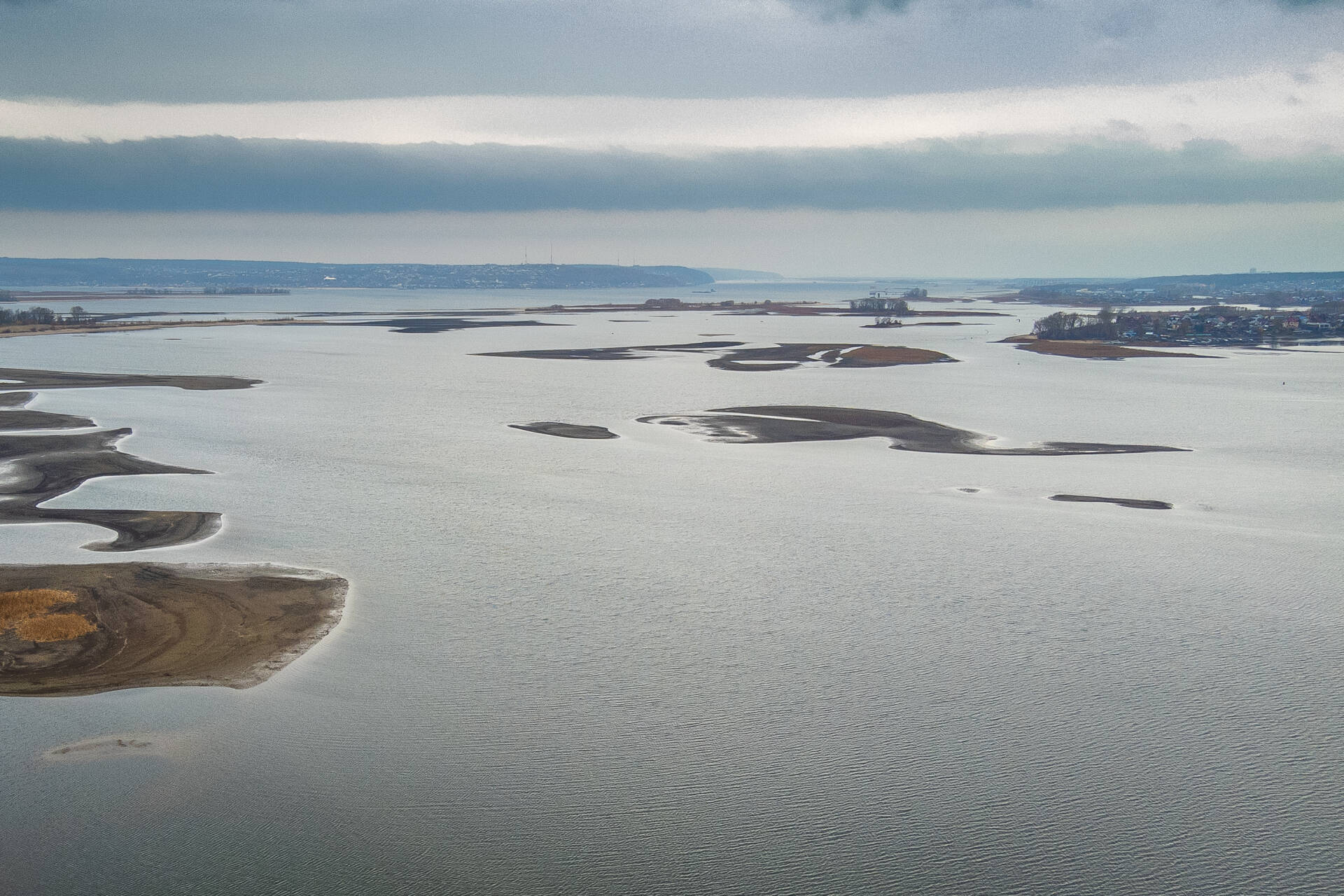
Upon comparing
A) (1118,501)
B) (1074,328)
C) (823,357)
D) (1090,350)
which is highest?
(1074,328)

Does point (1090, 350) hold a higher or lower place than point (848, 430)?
higher

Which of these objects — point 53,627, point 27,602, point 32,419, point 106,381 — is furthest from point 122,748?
point 106,381

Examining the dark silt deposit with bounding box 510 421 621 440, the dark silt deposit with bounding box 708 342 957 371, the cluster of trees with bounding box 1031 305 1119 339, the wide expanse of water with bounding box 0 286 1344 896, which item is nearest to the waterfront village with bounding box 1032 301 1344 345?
the cluster of trees with bounding box 1031 305 1119 339

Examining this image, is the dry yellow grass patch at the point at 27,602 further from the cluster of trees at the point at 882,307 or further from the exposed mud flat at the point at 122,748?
the cluster of trees at the point at 882,307

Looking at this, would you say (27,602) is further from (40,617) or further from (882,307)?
(882,307)

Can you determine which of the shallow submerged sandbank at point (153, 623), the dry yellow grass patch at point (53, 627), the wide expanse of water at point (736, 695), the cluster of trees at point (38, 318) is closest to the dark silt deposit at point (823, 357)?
the wide expanse of water at point (736, 695)

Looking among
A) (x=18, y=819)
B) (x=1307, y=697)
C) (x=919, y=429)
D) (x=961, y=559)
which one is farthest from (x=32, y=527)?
(x=919, y=429)
